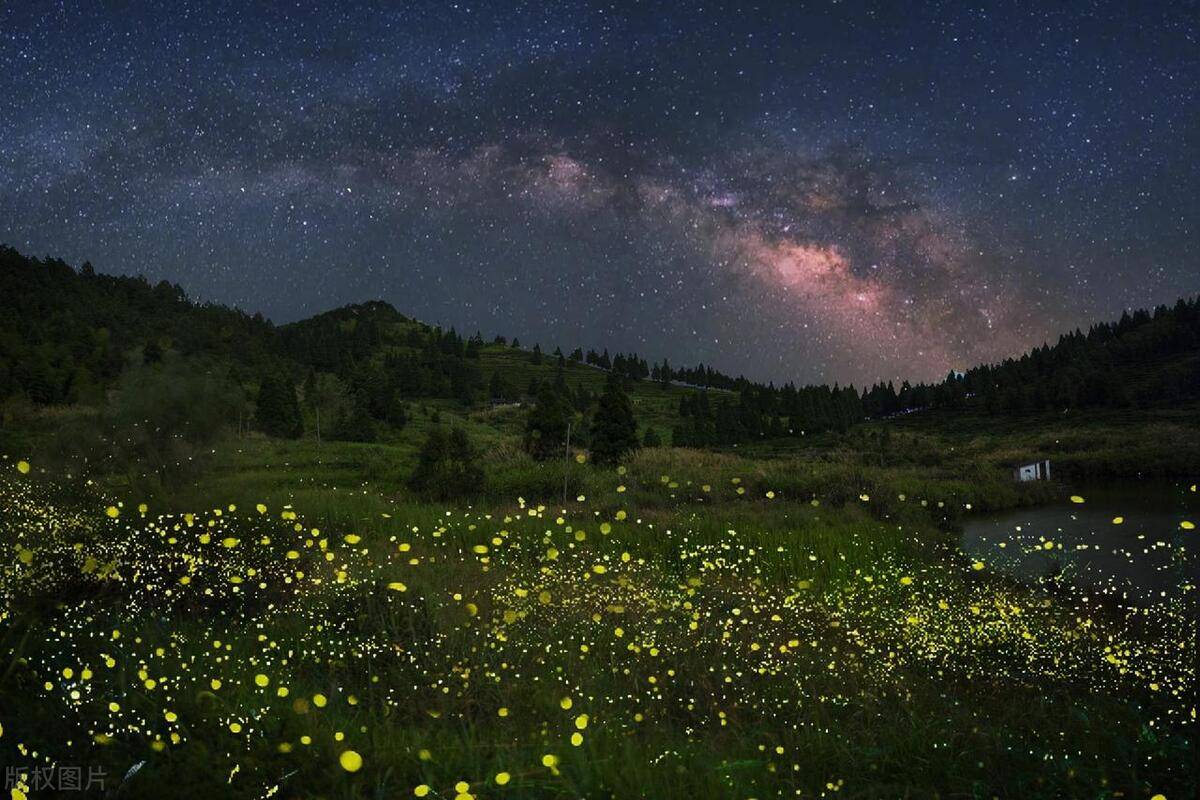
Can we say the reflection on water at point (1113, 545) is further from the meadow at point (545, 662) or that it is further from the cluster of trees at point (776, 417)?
the cluster of trees at point (776, 417)

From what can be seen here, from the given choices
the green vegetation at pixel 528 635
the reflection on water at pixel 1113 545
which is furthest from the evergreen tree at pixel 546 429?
the reflection on water at pixel 1113 545

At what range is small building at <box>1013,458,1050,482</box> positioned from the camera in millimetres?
20031

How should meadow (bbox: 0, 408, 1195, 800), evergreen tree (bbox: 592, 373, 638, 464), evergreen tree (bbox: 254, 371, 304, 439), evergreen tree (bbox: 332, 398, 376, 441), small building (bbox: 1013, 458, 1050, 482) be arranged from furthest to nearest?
1. evergreen tree (bbox: 332, 398, 376, 441)
2. evergreen tree (bbox: 254, 371, 304, 439)
3. evergreen tree (bbox: 592, 373, 638, 464)
4. small building (bbox: 1013, 458, 1050, 482)
5. meadow (bbox: 0, 408, 1195, 800)

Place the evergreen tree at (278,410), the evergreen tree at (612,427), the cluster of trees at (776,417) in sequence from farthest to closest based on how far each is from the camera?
1. the cluster of trees at (776,417)
2. the evergreen tree at (278,410)
3. the evergreen tree at (612,427)

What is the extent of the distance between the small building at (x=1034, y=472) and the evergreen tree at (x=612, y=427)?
465 inches

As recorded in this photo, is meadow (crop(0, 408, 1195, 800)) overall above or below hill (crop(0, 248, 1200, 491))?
below

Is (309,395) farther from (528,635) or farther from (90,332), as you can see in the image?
(528,635)

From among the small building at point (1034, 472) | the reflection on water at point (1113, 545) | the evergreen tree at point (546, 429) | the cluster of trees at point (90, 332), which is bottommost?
the reflection on water at point (1113, 545)

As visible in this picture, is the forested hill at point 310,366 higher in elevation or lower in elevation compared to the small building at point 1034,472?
higher

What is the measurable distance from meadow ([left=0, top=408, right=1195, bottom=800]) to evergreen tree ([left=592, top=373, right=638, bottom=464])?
11123mm

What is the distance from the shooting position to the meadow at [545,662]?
13.0ft

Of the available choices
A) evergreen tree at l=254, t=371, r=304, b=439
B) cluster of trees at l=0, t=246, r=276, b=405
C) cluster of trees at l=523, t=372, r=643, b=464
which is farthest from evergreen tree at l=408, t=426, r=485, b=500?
evergreen tree at l=254, t=371, r=304, b=439

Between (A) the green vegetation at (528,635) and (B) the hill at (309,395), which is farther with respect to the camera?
(B) the hill at (309,395)

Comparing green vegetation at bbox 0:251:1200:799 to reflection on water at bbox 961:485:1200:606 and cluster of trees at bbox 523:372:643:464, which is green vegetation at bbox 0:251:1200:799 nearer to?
reflection on water at bbox 961:485:1200:606
